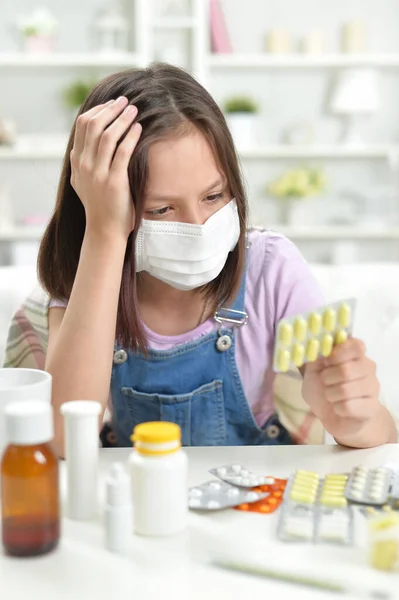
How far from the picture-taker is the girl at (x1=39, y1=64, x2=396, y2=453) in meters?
0.98

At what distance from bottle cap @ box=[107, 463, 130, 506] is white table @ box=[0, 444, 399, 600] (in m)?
0.05

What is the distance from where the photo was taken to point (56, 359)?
0.99 m

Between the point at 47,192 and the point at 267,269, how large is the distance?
3.07m

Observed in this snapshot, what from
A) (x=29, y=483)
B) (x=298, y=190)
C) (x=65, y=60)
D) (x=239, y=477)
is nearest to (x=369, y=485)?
(x=239, y=477)

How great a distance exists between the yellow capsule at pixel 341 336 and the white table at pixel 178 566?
0.65 feet

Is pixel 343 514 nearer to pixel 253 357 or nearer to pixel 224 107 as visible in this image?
pixel 253 357

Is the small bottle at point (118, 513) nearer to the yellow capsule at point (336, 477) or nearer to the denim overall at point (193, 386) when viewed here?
the yellow capsule at point (336, 477)

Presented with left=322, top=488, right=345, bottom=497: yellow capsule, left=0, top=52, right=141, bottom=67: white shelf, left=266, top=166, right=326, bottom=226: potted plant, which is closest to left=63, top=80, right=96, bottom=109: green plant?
left=0, top=52, right=141, bottom=67: white shelf

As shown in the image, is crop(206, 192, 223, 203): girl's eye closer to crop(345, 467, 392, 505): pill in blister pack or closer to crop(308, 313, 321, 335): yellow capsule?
crop(308, 313, 321, 335): yellow capsule

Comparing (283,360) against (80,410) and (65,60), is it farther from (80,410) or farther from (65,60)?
(65,60)

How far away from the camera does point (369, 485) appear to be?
31.3 inches

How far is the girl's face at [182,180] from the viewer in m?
1.00

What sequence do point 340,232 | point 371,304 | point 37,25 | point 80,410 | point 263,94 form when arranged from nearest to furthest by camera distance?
point 80,410 → point 371,304 → point 37,25 → point 340,232 → point 263,94

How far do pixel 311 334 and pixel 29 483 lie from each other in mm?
335
